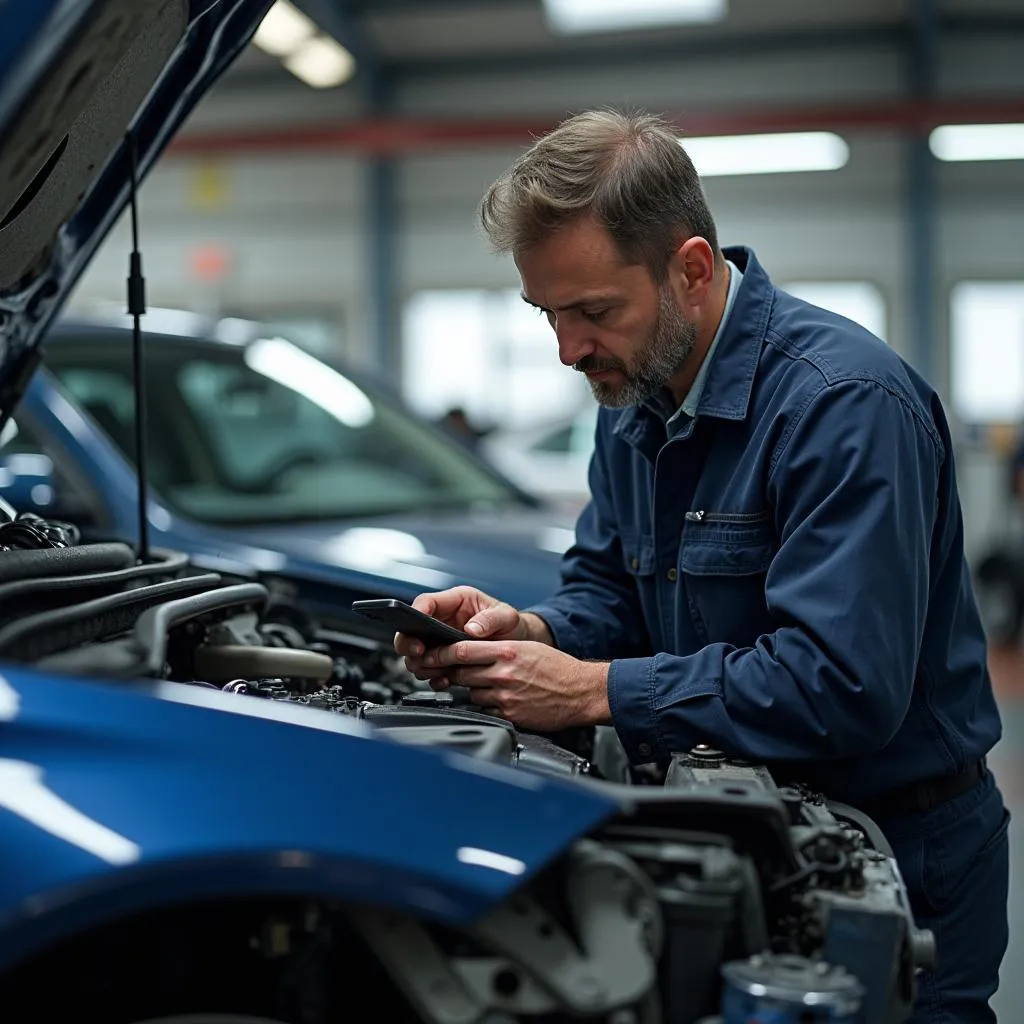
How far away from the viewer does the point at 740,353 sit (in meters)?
1.99

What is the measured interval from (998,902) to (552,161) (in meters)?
1.29

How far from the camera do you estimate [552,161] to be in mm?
1943

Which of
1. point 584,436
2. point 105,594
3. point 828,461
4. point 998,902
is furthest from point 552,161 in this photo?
point 584,436

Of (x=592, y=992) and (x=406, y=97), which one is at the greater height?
(x=406, y=97)

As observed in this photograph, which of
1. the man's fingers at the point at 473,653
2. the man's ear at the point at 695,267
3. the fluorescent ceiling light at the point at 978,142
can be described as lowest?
the man's fingers at the point at 473,653

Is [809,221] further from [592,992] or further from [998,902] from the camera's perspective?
[592,992]

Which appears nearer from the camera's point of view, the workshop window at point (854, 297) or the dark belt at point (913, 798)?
the dark belt at point (913, 798)

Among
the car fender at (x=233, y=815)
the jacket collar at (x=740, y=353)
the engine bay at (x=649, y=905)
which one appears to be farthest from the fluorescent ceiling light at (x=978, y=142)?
the car fender at (x=233, y=815)

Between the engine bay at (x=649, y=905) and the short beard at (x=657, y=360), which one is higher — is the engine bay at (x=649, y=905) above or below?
below

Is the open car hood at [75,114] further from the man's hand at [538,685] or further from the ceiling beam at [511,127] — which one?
the ceiling beam at [511,127]

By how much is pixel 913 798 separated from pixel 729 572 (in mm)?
421

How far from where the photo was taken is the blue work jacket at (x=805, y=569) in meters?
1.73

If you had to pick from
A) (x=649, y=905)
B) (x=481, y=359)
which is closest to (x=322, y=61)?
(x=481, y=359)

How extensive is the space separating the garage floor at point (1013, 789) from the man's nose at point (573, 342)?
1.83 meters
